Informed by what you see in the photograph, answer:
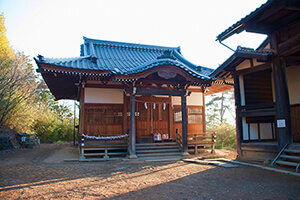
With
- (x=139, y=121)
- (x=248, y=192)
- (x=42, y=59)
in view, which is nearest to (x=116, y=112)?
Result: (x=139, y=121)

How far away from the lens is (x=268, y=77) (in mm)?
10078

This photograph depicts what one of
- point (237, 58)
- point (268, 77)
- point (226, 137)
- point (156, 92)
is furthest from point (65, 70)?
point (226, 137)

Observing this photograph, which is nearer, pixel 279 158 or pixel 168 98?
pixel 279 158

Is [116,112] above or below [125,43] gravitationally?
below

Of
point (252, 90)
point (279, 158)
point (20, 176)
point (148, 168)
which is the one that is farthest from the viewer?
point (252, 90)

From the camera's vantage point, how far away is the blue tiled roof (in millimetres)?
9453

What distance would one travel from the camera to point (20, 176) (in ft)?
20.8

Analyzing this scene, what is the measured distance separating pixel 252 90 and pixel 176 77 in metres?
3.45

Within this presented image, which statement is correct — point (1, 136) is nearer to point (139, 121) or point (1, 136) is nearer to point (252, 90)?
point (139, 121)

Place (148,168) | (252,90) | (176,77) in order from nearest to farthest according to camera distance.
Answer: (148,168)
(252,90)
(176,77)


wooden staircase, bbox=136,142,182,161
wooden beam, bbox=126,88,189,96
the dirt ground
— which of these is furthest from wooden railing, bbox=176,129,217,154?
the dirt ground

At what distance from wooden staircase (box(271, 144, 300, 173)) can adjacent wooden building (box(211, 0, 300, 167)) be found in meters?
0.20

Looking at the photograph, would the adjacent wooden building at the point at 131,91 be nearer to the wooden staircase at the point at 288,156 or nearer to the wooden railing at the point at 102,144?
the wooden railing at the point at 102,144

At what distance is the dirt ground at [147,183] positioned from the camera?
4.55 m
